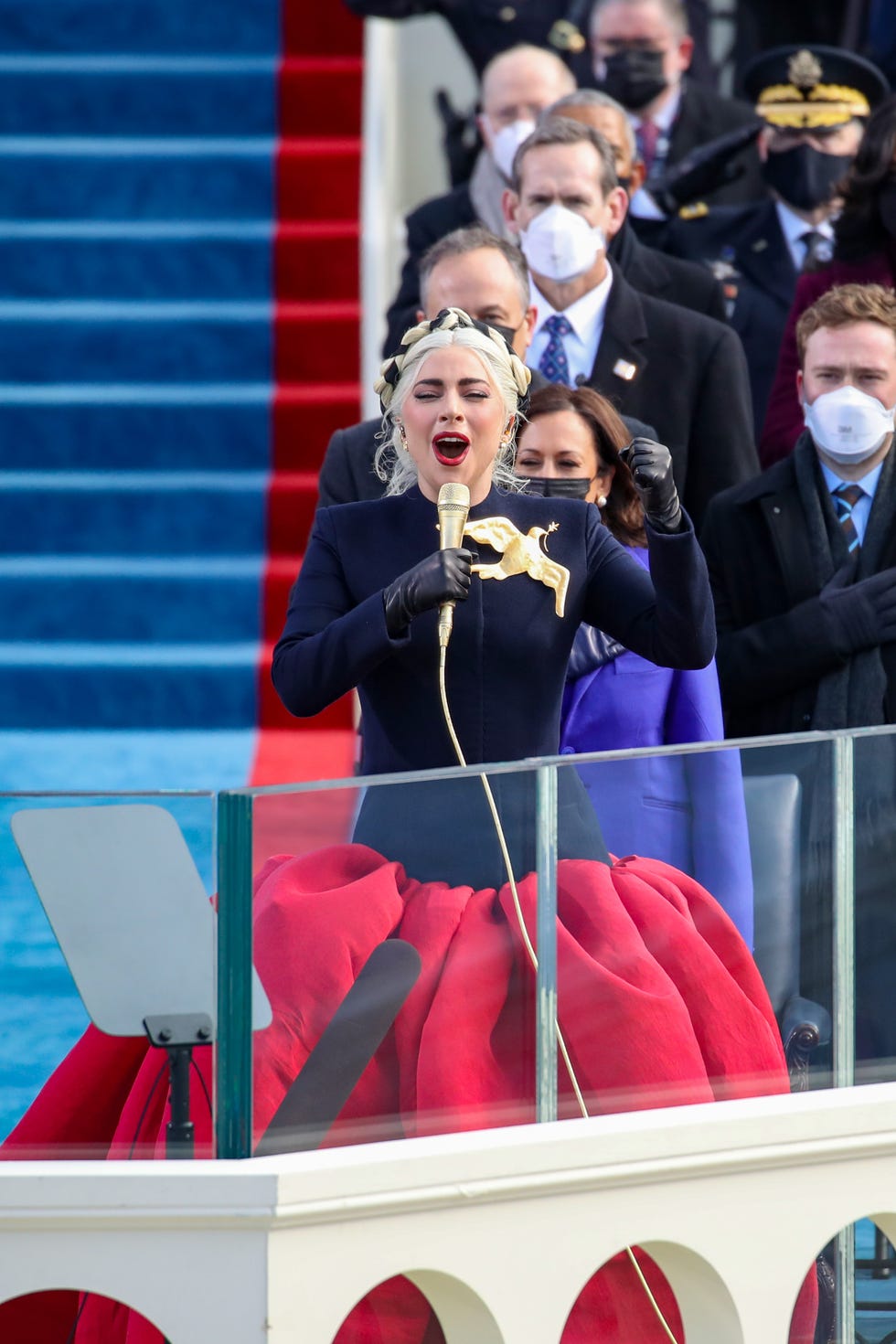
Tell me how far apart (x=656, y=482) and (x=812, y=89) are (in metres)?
3.31

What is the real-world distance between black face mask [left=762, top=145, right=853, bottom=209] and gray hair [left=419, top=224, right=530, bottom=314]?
1794 millimetres

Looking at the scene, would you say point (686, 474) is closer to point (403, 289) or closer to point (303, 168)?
point (403, 289)

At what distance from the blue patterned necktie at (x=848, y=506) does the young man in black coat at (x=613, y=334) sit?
1.39 feet

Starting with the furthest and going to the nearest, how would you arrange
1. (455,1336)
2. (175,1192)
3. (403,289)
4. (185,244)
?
(185,244) < (403,289) < (455,1336) < (175,1192)

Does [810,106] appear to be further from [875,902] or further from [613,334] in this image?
[875,902]

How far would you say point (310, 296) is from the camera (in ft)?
27.5

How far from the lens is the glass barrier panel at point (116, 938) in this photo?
2.64 metres

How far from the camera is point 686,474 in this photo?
4.82 meters

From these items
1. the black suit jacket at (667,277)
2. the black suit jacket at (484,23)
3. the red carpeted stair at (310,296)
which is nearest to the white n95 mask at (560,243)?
the black suit jacket at (667,277)

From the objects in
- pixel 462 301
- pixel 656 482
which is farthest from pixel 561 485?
pixel 656 482

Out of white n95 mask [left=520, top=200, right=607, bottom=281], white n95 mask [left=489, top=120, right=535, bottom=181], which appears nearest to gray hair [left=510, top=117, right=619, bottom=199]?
white n95 mask [left=520, top=200, right=607, bottom=281]

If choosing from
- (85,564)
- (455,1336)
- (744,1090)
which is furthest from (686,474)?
(85,564)

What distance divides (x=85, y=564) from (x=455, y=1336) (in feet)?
16.5

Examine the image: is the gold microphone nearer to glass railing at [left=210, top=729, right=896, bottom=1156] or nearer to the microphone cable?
the microphone cable
